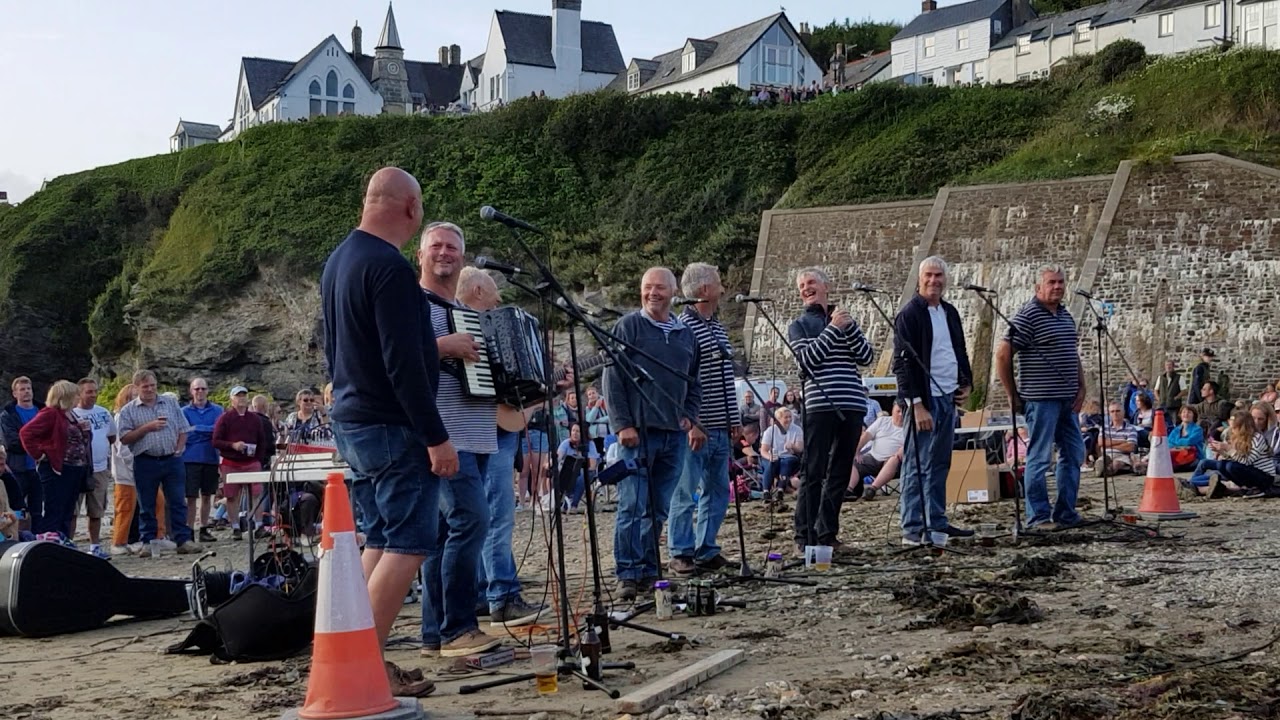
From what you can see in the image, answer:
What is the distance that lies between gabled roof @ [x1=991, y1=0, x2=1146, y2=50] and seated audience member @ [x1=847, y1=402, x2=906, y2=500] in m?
45.7

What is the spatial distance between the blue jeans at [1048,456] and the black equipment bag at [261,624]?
233 inches

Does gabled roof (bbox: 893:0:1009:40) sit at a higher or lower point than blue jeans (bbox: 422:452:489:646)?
higher

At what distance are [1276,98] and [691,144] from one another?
58.0ft

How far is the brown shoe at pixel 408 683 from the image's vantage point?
5.35 metres

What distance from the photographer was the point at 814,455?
31.1 ft

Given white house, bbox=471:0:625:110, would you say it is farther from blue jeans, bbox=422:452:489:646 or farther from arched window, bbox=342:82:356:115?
blue jeans, bbox=422:452:489:646

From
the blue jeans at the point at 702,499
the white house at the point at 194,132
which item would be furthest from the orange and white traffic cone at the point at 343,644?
the white house at the point at 194,132

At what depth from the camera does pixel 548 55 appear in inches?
2822

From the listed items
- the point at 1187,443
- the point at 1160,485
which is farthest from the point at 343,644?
the point at 1187,443

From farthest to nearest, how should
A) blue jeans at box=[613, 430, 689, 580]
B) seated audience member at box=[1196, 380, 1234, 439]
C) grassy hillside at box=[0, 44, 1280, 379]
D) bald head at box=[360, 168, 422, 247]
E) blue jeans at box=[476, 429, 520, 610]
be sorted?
1. grassy hillside at box=[0, 44, 1280, 379]
2. seated audience member at box=[1196, 380, 1234, 439]
3. blue jeans at box=[613, 430, 689, 580]
4. blue jeans at box=[476, 429, 520, 610]
5. bald head at box=[360, 168, 422, 247]

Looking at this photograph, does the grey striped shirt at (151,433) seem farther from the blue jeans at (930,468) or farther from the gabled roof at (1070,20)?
the gabled roof at (1070,20)

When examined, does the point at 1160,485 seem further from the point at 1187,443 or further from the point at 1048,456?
the point at 1187,443

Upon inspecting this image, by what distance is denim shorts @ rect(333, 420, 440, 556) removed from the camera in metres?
5.35

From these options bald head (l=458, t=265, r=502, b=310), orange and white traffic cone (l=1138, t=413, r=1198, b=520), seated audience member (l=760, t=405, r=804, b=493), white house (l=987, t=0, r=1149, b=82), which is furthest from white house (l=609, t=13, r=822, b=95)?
bald head (l=458, t=265, r=502, b=310)
